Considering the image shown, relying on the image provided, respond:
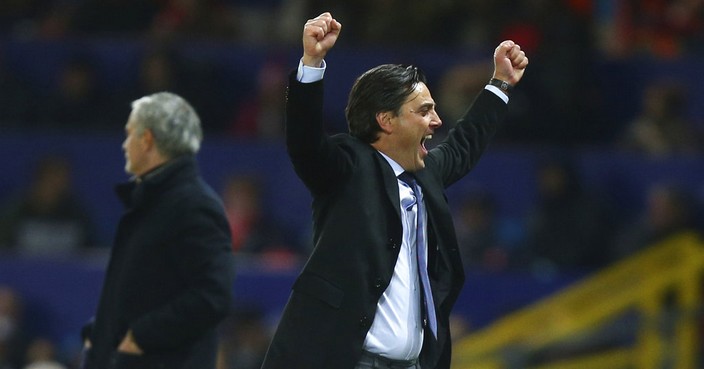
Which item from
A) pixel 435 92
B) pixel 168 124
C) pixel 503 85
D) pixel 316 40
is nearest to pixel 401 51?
pixel 435 92

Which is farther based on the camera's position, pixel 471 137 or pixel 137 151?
pixel 137 151

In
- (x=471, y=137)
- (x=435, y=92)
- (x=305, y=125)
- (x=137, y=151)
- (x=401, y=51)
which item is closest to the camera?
(x=305, y=125)

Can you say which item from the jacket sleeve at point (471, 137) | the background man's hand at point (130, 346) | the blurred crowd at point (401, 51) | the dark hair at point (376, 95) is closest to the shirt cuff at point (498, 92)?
the jacket sleeve at point (471, 137)

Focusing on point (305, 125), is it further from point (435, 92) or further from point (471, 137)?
point (435, 92)

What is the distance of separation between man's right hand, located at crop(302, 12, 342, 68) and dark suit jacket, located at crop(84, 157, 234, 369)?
1.41 m

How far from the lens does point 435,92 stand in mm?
10312

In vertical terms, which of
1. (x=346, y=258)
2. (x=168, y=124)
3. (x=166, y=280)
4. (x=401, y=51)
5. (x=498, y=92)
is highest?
(x=401, y=51)

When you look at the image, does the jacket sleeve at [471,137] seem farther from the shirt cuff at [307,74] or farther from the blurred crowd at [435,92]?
the blurred crowd at [435,92]

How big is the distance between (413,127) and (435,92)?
5.78m

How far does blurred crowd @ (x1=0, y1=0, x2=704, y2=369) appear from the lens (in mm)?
9406

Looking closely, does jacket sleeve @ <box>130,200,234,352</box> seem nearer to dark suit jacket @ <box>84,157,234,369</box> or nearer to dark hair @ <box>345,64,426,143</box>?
dark suit jacket @ <box>84,157,234,369</box>

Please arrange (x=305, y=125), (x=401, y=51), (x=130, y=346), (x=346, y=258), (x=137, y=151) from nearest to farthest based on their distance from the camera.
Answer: (x=305, y=125)
(x=346, y=258)
(x=130, y=346)
(x=137, y=151)
(x=401, y=51)

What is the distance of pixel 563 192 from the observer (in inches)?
376

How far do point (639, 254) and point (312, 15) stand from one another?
11.8 feet
